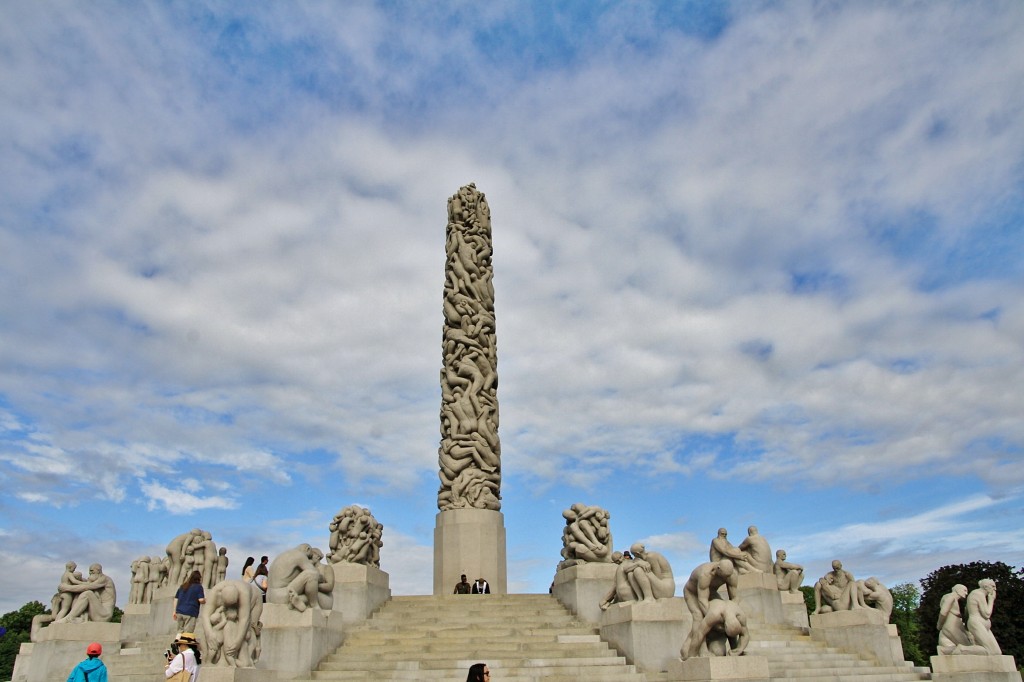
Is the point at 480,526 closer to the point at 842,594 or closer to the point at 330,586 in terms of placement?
the point at 330,586

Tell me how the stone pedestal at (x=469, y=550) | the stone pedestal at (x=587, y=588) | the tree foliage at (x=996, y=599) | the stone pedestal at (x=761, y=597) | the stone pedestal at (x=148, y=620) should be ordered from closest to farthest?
1. the stone pedestal at (x=587, y=588)
2. the stone pedestal at (x=761, y=597)
3. the stone pedestal at (x=148, y=620)
4. the stone pedestal at (x=469, y=550)
5. the tree foliage at (x=996, y=599)

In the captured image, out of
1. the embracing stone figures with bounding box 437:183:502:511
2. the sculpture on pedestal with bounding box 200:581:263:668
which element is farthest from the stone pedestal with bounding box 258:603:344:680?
the embracing stone figures with bounding box 437:183:502:511

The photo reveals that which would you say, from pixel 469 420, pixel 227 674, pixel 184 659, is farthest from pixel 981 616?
pixel 184 659

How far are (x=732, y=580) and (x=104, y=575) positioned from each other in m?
10.1

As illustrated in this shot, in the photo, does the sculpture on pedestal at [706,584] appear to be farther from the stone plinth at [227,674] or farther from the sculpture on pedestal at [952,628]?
the stone plinth at [227,674]

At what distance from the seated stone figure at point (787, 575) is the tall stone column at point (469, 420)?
658 cm

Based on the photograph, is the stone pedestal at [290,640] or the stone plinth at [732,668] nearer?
the stone plinth at [732,668]

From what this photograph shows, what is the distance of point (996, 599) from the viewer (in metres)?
32.3

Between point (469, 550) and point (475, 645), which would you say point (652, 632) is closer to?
point (475, 645)

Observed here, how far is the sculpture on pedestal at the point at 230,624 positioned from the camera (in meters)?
9.11

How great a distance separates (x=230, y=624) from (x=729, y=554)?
27.5ft

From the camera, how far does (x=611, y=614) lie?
12031mm

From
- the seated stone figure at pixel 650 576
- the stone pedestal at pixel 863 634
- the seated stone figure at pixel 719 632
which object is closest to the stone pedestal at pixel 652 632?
the seated stone figure at pixel 650 576

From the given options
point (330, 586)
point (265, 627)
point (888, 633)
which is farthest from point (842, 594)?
point (265, 627)
